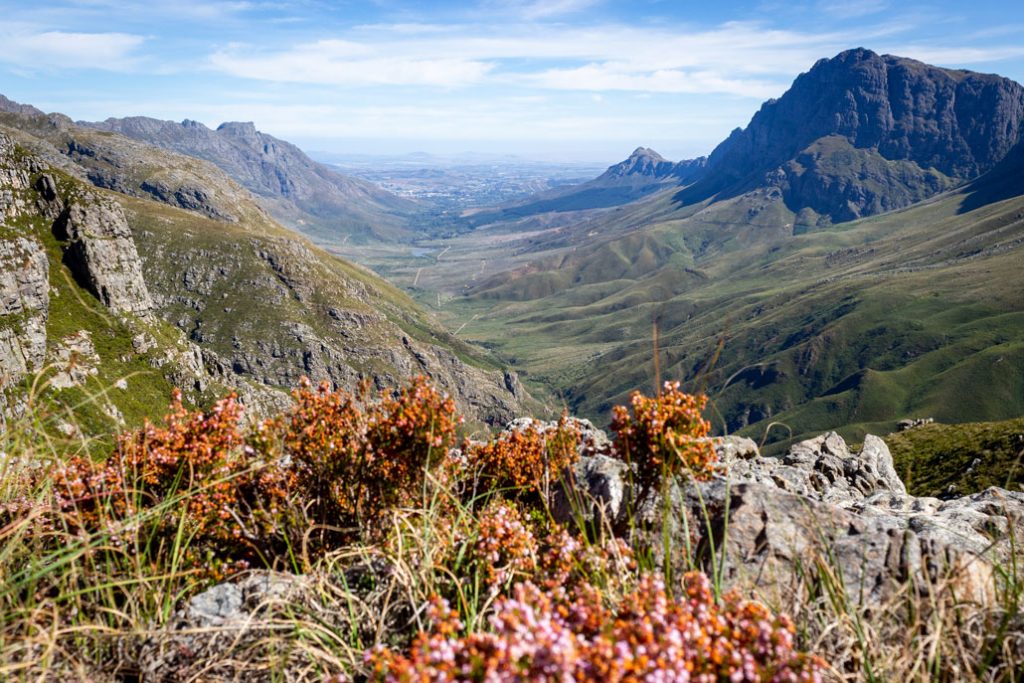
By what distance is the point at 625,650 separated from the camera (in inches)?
148

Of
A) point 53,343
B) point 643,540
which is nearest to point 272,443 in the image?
point 643,540

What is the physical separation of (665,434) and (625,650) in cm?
515

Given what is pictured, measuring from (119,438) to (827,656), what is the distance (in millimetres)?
8731

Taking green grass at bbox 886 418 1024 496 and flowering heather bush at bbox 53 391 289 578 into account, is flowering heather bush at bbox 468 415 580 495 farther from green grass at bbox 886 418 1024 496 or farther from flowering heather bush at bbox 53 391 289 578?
green grass at bbox 886 418 1024 496

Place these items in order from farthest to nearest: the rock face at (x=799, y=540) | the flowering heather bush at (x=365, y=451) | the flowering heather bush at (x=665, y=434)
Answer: the flowering heather bush at (x=365, y=451) < the flowering heather bush at (x=665, y=434) < the rock face at (x=799, y=540)

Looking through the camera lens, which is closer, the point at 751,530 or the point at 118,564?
the point at 118,564

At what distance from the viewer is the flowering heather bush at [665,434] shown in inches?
335

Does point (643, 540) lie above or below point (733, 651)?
below

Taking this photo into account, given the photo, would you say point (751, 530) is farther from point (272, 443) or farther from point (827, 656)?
point (272, 443)

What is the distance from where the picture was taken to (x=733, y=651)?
403 centimetres

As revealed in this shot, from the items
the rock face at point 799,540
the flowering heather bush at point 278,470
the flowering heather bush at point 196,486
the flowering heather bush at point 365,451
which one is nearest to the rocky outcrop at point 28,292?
the flowering heather bush at point 196,486

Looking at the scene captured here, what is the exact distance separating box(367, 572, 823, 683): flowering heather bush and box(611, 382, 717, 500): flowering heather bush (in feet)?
13.0

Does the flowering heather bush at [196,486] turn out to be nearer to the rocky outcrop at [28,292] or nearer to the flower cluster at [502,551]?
the flower cluster at [502,551]

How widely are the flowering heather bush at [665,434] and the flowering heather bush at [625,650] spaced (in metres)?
3.95
